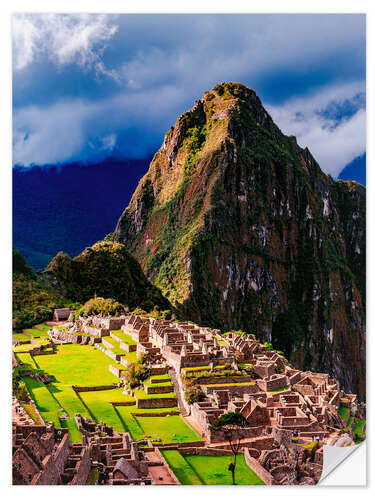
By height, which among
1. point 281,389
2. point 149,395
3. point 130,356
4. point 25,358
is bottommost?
point 281,389

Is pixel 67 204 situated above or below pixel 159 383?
above

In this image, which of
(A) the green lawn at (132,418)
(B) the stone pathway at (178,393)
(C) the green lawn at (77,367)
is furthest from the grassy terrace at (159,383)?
(A) the green lawn at (132,418)

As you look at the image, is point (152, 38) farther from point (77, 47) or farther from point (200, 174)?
point (200, 174)

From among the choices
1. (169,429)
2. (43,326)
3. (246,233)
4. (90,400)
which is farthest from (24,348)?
(246,233)

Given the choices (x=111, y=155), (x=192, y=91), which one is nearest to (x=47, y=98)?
(x=111, y=155)

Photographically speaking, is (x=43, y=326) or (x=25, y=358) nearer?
(x=25, y=358)

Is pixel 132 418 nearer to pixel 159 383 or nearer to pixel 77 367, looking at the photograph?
pixel 159 383

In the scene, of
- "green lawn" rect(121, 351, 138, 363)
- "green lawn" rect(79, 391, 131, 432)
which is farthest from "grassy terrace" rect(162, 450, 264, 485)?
"green lawn" rect(121, 351, 138, 363)
